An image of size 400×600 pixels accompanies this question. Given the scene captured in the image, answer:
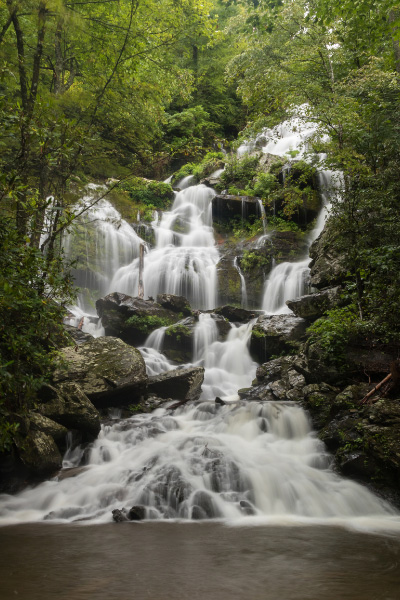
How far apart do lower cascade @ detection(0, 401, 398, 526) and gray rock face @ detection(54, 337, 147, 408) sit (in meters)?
1.08

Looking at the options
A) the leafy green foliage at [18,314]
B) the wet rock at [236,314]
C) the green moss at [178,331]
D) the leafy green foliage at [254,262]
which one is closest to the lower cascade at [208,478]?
the leafy green foliage at [18,314]

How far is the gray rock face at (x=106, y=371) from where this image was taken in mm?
8766

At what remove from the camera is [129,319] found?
13.9 m

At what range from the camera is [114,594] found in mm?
2771

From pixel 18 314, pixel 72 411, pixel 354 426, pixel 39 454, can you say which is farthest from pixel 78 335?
pixel 354 426

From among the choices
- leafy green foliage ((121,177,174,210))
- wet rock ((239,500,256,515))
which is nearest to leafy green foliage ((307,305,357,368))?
wet rock ((239,500,256,515))

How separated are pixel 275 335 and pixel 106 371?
5429 mm

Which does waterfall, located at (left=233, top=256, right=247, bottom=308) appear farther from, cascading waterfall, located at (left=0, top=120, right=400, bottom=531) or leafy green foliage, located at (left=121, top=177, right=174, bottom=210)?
leafy green foliage, located at (left=121, top=177, right=174, bottom=210)

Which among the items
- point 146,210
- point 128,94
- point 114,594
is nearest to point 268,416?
point 114,594

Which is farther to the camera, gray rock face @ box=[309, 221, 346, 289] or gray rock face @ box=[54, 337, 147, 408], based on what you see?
gray rock face @ box=[309, 221, 346, 289]

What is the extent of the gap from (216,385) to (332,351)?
473 centimetres

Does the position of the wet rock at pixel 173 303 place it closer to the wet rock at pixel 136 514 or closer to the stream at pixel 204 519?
the stream at pixel 204 519

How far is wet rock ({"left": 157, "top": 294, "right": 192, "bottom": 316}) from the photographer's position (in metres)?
15.2

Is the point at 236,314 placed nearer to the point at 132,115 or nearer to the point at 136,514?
the point at 132,115
